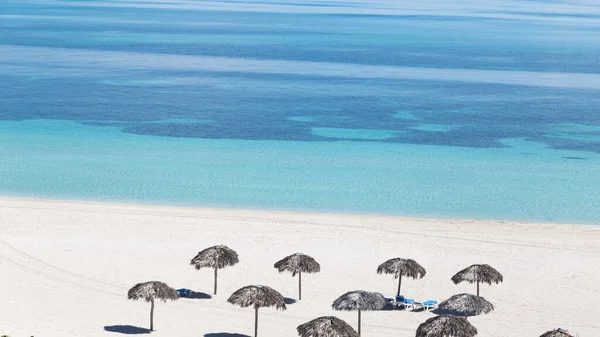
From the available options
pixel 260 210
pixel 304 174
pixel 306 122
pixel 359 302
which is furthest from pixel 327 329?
pixel 306 122

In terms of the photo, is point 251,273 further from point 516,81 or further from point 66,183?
point 516,81

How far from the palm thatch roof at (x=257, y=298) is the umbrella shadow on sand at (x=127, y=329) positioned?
2.01 m

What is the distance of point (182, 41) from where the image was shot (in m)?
98.8

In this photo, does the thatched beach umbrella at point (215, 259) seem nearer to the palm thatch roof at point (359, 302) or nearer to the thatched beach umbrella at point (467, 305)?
the palm thatch roof at point (359, 302)

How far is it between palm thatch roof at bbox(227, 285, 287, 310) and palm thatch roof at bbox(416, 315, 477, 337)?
3.03 m

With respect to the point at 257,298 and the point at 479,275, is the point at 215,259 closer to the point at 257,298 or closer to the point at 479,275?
the point at 257,298

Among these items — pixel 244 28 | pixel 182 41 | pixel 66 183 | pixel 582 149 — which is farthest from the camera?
pixel 244 28

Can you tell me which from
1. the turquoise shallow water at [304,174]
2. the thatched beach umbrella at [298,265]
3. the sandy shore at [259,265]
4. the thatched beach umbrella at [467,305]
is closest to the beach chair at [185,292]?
the sandy shore at [259,265]

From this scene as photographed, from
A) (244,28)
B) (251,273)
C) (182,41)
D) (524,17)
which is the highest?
(524,17)

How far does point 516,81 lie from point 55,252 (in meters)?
53.5

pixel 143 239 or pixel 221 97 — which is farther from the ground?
pixel 221 97

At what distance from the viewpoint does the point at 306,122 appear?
5216cm

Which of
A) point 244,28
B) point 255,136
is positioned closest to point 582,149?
point 255,136

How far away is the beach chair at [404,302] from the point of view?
838 inches
